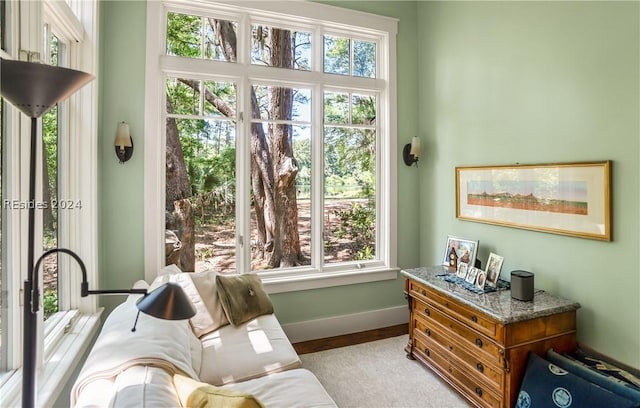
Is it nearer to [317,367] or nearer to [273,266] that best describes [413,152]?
[273,266]

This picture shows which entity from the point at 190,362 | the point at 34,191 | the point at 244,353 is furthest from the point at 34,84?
the point at 244,353

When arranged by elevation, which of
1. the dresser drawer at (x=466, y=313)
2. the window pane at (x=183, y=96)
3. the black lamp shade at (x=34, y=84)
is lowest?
the dresser drawer at (x=466, y=313)

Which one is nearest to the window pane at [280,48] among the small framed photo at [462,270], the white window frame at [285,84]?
the white window frame at [285,84]

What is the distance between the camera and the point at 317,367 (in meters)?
2.67

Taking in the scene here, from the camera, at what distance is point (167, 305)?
937 millimetres

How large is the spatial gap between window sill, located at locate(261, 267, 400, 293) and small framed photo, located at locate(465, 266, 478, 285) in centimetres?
104

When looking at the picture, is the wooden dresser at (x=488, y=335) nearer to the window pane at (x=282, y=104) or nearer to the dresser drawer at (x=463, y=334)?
the dresser drawer at (x=463, y=334)

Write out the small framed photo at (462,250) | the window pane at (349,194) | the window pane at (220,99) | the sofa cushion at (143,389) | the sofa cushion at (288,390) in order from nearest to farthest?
the sofa cushion at (143,389)
the sofa cushion at (288,390)
the small framed photo at (462,250)
the window pane at (220,99)
the window pane at (349,194)

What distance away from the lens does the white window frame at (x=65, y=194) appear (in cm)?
140

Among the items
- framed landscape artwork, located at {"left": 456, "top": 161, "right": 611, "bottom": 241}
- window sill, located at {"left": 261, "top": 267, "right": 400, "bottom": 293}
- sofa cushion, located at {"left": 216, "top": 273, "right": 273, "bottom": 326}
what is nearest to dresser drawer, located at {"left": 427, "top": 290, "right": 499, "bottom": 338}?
framed landscape artwork, located at {"left": 456, "top": 161, "right": 611, "bottom": 241}

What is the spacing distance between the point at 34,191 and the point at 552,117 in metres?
2.79

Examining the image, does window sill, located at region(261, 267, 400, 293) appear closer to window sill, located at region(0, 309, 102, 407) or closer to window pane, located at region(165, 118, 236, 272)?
window pane, located at region(165, 118, 236, 272)

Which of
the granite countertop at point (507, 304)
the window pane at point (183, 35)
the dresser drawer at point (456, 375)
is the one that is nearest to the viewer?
the granite countertop at point (507, 304)

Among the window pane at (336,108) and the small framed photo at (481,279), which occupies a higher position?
the window pane at (336,108)
